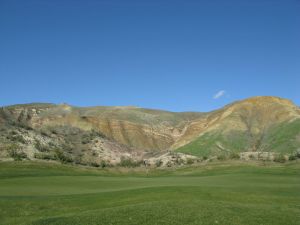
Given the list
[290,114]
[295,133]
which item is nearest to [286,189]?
[295,133]

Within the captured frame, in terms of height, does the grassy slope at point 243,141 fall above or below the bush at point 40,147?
above

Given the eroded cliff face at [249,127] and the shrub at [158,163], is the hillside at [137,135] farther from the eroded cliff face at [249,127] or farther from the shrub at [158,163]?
the shrub at [158,163]

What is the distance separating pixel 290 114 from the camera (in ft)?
513

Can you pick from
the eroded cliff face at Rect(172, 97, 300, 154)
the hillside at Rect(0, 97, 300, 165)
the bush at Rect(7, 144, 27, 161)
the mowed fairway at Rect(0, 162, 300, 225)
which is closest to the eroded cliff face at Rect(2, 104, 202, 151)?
the hillside at Rect(0, 97, 300, 165)

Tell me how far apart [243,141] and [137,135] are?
54.3 m

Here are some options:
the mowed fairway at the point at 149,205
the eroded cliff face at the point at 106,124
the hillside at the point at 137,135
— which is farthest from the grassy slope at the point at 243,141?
the mowed fairway at the point at 149,205

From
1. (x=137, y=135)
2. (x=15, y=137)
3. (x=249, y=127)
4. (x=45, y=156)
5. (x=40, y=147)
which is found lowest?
(x=45, y=156)

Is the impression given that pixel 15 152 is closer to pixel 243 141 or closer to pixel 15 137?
pixel 15 137

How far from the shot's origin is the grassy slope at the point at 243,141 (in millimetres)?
132375

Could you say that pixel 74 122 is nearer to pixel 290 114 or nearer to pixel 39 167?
pixel 290 114

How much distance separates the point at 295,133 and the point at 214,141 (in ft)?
86.9

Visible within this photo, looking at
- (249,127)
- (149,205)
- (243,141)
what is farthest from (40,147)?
(249,127)

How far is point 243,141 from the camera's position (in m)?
148

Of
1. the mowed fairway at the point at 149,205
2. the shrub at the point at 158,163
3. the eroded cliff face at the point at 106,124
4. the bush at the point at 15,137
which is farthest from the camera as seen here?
the eroded cliff face at the point at 106,124
